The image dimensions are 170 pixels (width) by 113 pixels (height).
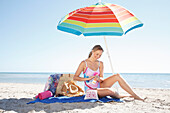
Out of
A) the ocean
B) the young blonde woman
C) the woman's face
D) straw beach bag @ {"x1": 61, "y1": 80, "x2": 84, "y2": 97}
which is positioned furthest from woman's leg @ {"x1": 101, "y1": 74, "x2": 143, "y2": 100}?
the ocean

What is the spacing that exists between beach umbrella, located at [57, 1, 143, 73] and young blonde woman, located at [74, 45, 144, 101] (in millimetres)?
396

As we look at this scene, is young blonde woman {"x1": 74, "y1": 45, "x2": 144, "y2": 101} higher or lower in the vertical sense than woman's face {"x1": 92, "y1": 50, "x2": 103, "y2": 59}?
lower

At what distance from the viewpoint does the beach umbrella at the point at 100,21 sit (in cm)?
383

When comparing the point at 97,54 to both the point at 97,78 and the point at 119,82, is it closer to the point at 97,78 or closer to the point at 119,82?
the point at 97,78

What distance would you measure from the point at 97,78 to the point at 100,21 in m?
1.18

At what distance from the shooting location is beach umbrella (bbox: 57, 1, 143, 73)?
3832mm

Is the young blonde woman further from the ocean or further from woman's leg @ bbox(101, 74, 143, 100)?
the ocean

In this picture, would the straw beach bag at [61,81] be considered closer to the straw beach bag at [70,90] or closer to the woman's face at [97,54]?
the straw beach bag at [70,90]

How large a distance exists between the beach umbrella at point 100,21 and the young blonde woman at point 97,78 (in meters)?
0.40

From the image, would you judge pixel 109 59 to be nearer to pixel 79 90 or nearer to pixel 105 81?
pixel 105 81

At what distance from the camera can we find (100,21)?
396cm

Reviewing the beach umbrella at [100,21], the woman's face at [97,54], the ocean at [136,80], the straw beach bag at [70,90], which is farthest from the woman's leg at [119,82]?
→ the ocean at [136,80]

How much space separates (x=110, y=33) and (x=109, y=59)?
82 cm

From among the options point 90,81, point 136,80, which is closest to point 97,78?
point 90,81
